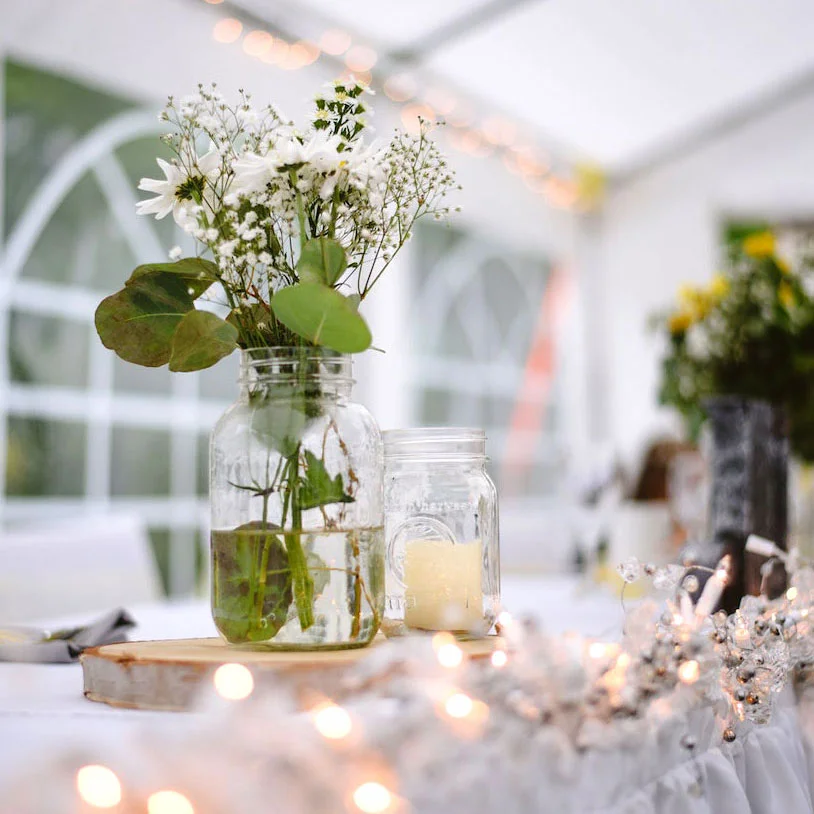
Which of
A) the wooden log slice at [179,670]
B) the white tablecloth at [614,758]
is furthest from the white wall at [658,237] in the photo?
the wooden log slice at [179,670]

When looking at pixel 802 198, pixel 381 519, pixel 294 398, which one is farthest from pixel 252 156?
pixel 802 198

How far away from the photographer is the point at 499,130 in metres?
4.09

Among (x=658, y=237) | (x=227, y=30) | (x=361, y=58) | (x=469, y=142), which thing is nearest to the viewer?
(x=227, y=30)

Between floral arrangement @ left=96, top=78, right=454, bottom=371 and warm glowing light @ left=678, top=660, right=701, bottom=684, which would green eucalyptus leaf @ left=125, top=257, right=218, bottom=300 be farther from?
warm glowing light @ left=678, top=660, right=701, bottom=684

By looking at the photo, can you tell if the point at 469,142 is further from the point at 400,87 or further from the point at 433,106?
the point at 400,87

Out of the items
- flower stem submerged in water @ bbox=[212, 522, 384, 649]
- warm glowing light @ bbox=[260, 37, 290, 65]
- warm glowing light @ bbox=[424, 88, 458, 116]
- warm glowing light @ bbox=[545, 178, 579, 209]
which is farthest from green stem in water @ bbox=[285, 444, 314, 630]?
warm glowing light @ bbox=[545, 178, 579, 209]

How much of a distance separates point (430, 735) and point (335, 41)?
301 centimetres

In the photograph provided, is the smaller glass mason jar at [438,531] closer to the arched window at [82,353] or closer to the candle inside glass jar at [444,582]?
the candle inside glass jar at [444,582]

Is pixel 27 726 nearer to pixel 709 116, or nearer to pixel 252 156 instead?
pixel 252 156

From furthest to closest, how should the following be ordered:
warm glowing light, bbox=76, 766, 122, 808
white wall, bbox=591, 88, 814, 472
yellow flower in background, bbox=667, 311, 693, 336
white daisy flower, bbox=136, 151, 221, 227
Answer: white wall, bbox=591, 88, 814, 472
yellow flower in background, bbox=667, 311, 693, 336
white daisy flower, bbox=136, 151, 221, 227
warm glowing light, bbox=76, 766, 122, 808

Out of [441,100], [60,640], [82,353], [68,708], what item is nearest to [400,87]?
[441,100]

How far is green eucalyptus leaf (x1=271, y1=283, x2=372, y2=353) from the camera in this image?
2.26ft

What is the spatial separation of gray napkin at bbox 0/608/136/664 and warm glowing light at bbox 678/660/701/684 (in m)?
0.54

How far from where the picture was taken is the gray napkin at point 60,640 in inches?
36.4
